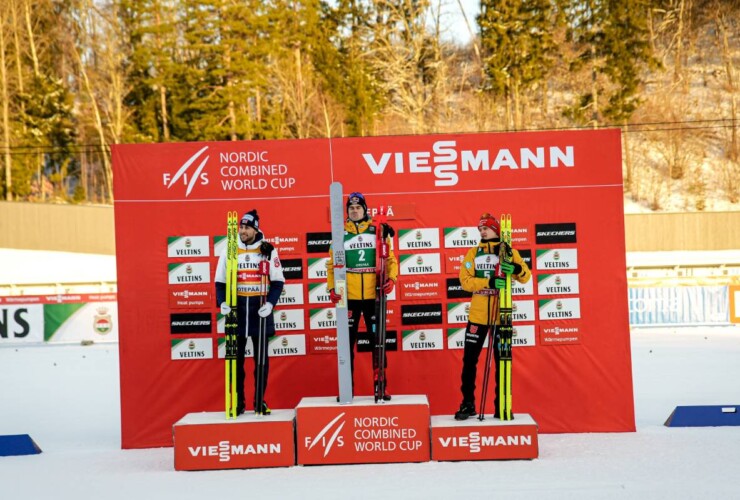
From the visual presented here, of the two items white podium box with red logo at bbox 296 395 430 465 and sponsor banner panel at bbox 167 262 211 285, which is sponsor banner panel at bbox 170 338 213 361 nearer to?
sponsor banner panel at bbox 167 262 211 285

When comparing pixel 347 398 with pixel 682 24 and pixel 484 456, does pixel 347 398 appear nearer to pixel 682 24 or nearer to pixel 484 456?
pixel 484 456

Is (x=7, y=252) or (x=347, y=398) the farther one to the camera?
(x=7, y=252)

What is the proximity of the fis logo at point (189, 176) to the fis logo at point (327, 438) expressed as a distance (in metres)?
2.78

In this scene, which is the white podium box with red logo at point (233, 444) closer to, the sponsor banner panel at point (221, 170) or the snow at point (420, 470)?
the snow at point (420, 470)

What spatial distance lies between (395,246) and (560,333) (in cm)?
176

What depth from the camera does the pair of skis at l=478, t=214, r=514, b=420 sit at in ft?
23.5

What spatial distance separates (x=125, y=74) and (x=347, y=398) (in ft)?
144

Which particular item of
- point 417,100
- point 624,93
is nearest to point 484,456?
point 624,93

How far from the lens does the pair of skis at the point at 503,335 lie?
7.18m

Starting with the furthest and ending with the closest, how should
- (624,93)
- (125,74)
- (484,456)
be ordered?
(125,74)
(624,93)
(484,456)

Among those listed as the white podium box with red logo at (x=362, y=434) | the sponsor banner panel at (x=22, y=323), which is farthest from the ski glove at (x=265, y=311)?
the sponsor banner panel at (x=22, y=323)

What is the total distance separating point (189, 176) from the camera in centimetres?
846

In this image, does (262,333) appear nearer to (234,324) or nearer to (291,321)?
(234,324)

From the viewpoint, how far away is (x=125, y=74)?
157 ft
